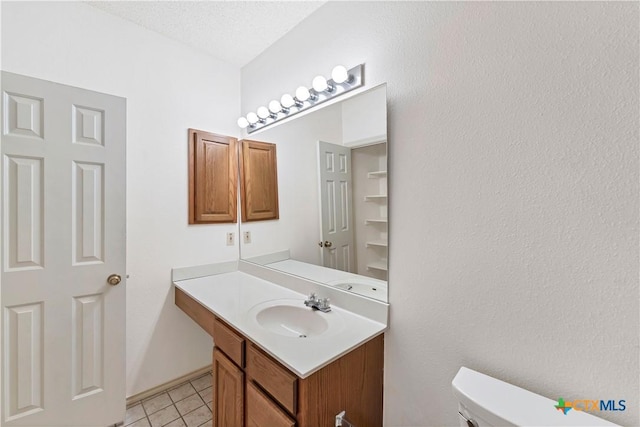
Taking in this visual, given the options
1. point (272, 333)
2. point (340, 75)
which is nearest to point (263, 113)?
point (340, 75)

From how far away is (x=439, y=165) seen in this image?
3.38ft

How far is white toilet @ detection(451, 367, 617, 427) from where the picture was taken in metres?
0.69

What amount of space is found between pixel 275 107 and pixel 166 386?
206 cm

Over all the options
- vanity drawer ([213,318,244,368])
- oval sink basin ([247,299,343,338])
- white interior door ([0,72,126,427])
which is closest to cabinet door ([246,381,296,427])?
vanity drawer ([213,318,244,368])

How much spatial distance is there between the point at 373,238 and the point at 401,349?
0.49 meters

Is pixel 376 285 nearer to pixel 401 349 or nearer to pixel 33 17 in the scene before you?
pixel 401 349

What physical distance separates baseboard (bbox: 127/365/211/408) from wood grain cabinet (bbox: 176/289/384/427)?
75 cm

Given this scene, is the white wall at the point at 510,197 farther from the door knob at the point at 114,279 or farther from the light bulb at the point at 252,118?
the door knob at the point at 114,279

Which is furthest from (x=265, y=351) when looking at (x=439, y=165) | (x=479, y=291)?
(x=439, y=165)

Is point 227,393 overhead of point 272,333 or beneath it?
beneath

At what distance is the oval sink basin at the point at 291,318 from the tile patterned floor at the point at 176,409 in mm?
807

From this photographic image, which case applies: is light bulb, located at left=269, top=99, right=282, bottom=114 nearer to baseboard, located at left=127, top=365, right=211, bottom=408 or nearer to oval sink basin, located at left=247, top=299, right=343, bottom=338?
oval sink basin, located at left=247, top=299, right=343, bottom=338

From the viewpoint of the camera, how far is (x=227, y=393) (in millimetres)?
1252

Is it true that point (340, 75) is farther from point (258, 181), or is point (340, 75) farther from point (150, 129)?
point (150, 129)
